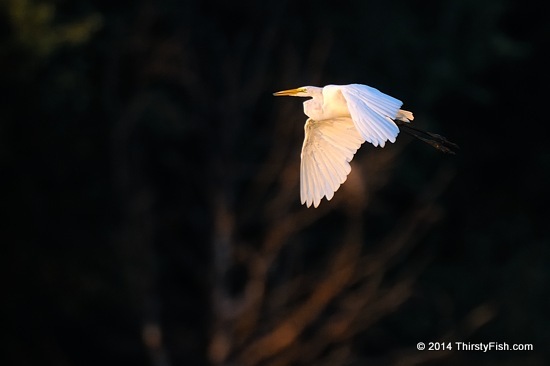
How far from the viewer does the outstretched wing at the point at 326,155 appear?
218 inches

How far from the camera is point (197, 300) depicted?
11.3 meters

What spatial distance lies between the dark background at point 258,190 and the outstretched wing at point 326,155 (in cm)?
361

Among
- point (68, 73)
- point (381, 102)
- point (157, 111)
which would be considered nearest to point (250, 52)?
point (157, 111)

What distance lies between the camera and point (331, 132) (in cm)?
589

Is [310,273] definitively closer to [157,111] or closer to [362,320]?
[362,320]

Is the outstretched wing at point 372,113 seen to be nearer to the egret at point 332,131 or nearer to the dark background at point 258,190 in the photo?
the egret at point 332,131

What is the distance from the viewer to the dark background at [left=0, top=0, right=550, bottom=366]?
992 centimetres

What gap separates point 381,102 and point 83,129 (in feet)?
17.9

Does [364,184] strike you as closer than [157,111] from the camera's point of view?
Yes
